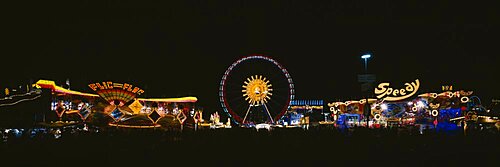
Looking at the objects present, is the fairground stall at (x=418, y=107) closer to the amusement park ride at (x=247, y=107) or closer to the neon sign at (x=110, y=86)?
the amusement park ride at (x=247, y=107)

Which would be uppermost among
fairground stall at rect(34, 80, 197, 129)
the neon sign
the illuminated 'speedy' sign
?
the illuminated 'speedy' sign

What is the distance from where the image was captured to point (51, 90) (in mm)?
22641

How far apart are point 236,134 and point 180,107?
70.9 ft

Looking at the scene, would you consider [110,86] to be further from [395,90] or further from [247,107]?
[395,90]

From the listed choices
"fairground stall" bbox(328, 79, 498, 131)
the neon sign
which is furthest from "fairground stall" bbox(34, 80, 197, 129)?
"fairground stall" bbox(328, 79, 498, 131)

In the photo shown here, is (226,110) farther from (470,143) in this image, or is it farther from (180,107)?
(470,143)

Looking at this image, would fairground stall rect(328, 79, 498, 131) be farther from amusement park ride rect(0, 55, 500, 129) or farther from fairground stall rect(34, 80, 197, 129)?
fairground stall rect(34, 80, 197, 129)

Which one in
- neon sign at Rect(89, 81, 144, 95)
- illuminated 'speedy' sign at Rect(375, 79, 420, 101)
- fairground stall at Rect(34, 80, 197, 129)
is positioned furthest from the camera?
illuminated 'speedy' sign at Rect(375, 79, 420, 101)

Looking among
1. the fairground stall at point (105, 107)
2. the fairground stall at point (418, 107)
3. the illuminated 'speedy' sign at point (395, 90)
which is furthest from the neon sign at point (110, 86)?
the illuminated 'speedy' sign at point (395, 90)

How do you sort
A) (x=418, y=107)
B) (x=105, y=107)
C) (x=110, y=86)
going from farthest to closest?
(x=418, y=107) → (x=105, y=107) → (x=110, y=86)

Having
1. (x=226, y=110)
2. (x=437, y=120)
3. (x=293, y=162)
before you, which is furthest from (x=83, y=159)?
(x=437, y=120)

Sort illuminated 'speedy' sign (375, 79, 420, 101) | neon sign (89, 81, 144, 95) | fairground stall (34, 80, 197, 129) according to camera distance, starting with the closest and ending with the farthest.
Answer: fairground stall (34, 80, 197, 129), neon sign (89, 81, 144, 95), illuminated 'speedy' sign (375, 79, 420, 101)

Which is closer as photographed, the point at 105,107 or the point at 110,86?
the point at 110,86

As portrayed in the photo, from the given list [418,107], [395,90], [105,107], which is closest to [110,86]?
[105,107]
